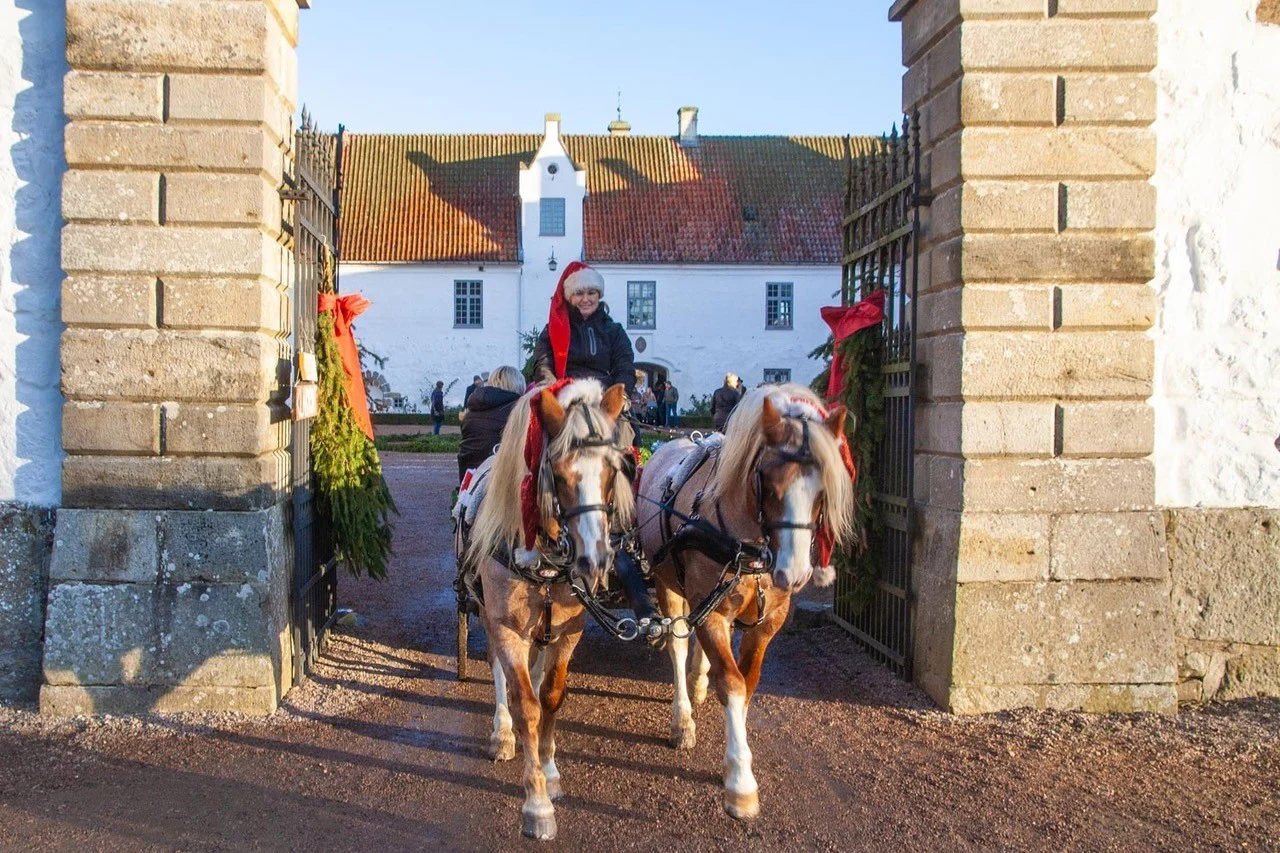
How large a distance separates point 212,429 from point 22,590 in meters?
1.41

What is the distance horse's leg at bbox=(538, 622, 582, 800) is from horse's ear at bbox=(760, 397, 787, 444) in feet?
4.03

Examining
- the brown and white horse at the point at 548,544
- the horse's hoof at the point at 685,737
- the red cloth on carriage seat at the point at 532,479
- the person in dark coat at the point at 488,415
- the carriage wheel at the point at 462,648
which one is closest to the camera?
the brown and white horse at the point at 548,544

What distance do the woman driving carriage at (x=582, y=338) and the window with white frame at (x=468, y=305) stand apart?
29061 millimetres

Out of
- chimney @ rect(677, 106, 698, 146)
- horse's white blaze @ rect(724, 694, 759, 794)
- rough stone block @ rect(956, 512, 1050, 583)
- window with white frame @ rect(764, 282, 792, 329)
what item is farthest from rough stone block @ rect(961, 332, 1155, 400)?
chimney @ rect(677, 106, 698, 146)

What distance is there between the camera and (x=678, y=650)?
18.7 feet

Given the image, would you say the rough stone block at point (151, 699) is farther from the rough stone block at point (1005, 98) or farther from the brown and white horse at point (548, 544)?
the rough stone block at point (1005, 98)

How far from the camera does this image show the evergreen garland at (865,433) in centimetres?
701

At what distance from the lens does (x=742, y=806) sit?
4.50 metres

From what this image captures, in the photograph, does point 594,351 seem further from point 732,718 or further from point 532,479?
point 732,718

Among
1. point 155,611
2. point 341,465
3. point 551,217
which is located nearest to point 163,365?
point 155,611

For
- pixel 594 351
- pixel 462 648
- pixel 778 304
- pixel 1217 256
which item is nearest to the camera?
pixel 1217 256

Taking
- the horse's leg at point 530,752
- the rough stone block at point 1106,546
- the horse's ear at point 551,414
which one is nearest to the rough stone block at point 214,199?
the horse's ear at point 551,414

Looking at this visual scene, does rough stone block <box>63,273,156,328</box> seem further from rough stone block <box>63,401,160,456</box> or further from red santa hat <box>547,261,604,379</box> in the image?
red santa hat <box>547,261,604,379</box>

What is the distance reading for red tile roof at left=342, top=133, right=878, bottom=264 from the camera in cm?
3472
